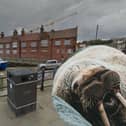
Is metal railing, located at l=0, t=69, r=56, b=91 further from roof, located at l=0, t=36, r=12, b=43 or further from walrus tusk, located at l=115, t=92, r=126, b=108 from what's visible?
roof, located at l=0, t=36, r=12, b=43

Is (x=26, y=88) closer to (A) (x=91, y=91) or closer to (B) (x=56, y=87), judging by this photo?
(B) (x=56, y=87)

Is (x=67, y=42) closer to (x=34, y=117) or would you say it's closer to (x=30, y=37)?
(x=30, y=37)

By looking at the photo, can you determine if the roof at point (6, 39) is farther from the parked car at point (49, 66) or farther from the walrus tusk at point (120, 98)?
the walrus tusk at point (120, 98)

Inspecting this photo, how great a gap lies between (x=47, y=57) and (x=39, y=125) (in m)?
25.2

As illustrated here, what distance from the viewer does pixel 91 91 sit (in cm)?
114

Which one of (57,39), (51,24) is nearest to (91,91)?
(57,39)

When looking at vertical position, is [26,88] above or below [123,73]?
below

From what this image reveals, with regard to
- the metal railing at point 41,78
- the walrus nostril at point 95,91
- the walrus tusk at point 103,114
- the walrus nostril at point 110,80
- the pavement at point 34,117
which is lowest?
the pavement at point 34,117

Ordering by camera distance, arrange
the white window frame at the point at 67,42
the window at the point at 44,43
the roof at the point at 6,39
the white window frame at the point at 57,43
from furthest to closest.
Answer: the roof at the point at 6,39 < the window at the point at 44,43 < the white window frame at the point at 57,43 < the white window frame at the point at 67,42

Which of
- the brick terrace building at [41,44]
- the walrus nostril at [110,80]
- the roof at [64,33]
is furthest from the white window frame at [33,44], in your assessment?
the walrus nostril at [110,80]

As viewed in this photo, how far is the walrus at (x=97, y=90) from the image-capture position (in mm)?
1147

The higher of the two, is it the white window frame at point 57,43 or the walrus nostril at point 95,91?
the white window frame at point 57,43

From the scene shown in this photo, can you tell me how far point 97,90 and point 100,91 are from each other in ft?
0.09

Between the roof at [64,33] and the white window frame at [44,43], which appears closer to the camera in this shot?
the roof at [64,33]
